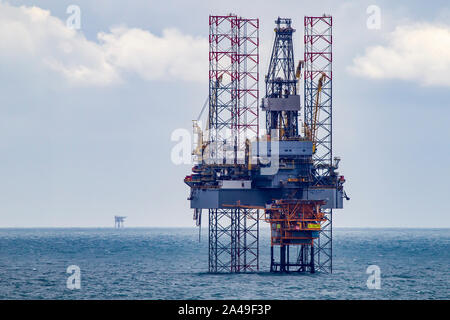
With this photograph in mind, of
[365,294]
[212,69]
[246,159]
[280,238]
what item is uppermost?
[212,69]

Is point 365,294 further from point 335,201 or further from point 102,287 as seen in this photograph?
point 102,287

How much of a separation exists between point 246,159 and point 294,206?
634 cm

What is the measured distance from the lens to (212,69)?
70875 millimetres

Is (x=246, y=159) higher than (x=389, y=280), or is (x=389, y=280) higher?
(x=246, y=159)

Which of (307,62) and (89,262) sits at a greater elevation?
(307,62)

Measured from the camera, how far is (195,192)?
70.4 meters

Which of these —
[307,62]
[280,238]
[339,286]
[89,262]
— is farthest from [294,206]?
[89,262]

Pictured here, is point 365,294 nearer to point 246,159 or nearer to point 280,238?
point 280,238
